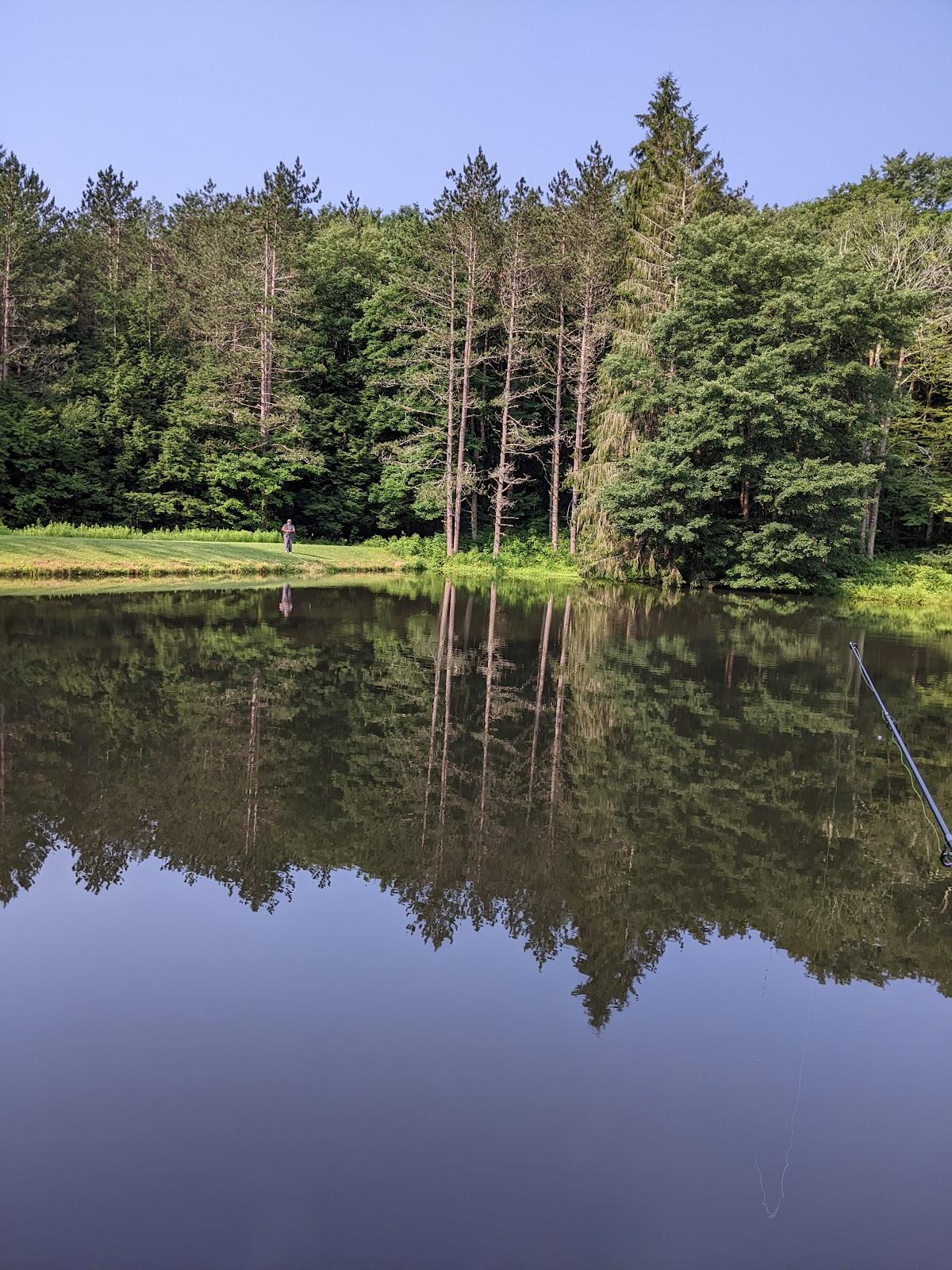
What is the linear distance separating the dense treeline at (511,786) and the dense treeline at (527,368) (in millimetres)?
16470

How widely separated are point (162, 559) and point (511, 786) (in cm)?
2250

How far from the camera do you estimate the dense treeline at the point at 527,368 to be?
101 feet

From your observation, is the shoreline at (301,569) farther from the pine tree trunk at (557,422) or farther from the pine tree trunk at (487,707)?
the pine tree trunk at (487,707)

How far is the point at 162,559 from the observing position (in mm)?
28484

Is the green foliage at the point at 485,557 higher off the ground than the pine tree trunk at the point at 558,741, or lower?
higher

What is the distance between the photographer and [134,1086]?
13.1 ft

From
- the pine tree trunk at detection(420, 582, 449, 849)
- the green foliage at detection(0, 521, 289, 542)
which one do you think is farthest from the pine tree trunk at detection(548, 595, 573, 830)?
the green foliage at detection(0, 521, 289, 542)

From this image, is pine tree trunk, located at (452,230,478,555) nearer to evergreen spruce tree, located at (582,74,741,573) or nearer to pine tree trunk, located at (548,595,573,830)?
evergreen spruce tree, located at (582,74,741,573)

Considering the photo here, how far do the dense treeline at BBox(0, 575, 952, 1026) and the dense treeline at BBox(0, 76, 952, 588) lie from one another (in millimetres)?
16470

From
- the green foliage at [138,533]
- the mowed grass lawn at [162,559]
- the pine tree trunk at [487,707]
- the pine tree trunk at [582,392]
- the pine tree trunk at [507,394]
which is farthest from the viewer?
the pine tree trunk at [582,392]

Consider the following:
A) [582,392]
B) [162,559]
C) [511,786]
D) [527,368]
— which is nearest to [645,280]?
[582,392]

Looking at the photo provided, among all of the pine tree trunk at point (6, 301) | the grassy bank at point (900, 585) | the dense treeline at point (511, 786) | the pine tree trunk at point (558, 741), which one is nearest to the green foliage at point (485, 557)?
the grassy bank at point (900, 585)

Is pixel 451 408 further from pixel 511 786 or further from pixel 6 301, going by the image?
pixel 511 786

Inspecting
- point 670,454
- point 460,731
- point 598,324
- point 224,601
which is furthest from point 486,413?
point 460,731
